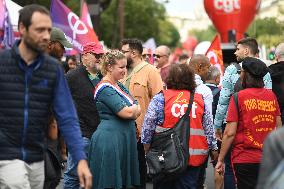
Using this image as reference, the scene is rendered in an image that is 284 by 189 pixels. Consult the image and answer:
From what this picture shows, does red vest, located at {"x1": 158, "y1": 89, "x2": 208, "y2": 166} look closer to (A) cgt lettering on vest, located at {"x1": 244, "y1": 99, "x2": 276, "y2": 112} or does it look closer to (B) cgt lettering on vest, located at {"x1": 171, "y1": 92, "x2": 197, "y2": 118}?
(B) cgt lettering on vest, located at {"x1": 171, "y1": 92, "x2": 197, "y2": 118}

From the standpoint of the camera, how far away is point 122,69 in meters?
8.41

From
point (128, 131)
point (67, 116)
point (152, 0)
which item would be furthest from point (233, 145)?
point (152, 0)

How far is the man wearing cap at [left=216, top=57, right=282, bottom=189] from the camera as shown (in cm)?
781

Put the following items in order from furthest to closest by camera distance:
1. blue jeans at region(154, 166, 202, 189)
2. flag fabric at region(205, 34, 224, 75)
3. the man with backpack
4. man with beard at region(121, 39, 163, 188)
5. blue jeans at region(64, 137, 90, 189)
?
flag fabric at region(205, 34, 224, 75), the man with backpack, man with beard at region(121, 39, 163, 188), blue jeans at region(64, 137, 90, 189), blue jeans at region(154, 166, 202, 189)

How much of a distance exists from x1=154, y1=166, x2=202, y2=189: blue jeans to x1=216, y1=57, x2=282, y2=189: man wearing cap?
12.9 inches

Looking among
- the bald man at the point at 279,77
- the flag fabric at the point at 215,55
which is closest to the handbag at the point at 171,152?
the bald man at the point at 279,77

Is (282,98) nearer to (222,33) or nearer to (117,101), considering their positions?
(117,101)

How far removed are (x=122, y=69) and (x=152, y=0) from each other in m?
65.8

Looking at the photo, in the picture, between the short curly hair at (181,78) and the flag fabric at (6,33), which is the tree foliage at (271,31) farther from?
the short curly hair at (181,78)

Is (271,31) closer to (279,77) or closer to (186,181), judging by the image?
(279,77)

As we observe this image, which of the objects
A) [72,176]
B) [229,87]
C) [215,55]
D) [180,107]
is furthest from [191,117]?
[215,55]

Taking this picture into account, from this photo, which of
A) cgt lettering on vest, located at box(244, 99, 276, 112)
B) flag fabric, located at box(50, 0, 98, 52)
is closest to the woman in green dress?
cgt lettering on vest, located at box(244, 99, 276, 112)

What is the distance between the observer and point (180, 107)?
800 centimetres

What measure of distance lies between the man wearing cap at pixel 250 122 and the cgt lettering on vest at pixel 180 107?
36 cm
